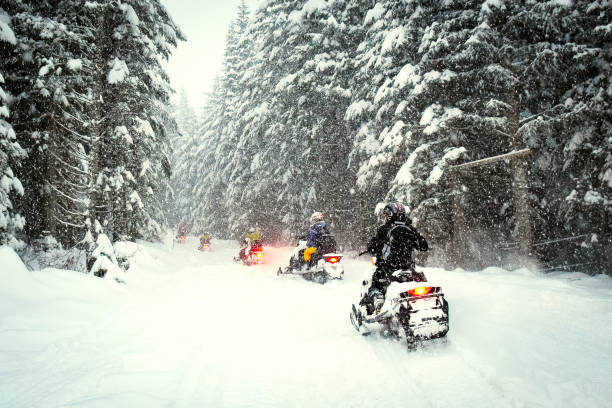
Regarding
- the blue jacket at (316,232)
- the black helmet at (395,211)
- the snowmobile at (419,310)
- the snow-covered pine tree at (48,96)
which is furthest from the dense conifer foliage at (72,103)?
the snowmobile at (419,310)

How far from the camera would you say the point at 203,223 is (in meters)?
34.8

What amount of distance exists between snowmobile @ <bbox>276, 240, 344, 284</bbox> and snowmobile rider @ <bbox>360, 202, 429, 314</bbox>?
4279 mm

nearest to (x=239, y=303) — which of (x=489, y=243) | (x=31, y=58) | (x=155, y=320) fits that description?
(x=155, y=320)

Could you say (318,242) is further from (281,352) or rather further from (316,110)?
(316,110)

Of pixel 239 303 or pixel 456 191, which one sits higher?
pixel 456 191

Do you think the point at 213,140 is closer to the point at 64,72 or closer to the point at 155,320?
the point at 64,72

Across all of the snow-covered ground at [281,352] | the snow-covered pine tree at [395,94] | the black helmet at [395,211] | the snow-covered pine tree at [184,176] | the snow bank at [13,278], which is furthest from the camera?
the snow-covered pine tree at [184,176]

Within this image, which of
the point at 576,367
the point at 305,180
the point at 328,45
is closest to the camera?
the point at 576,367

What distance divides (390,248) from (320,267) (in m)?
5.00

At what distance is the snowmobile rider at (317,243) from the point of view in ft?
33.5

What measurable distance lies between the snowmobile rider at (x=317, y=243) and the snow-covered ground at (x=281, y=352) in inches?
123

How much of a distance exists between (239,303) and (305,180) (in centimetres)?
1287

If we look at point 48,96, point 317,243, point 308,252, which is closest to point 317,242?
point 317,243

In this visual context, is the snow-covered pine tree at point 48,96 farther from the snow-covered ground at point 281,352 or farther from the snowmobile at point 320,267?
the snowmobile at point 320,267
